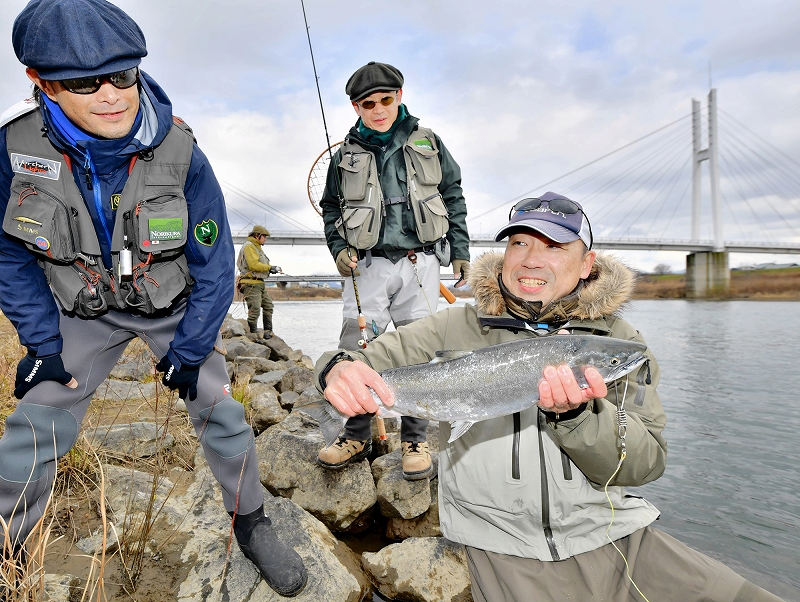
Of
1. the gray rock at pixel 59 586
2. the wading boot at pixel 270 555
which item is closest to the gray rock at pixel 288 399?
the wading boot at pixel 270 555

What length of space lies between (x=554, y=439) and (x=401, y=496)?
182 cm

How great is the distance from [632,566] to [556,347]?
1222 mm

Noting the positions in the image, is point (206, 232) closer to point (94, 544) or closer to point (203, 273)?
point (203, 273)

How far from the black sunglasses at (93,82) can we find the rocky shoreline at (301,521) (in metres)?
1.93

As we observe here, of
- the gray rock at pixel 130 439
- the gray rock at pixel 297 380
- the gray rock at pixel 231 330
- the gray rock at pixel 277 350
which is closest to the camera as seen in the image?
the gray rock at pixel 130 439

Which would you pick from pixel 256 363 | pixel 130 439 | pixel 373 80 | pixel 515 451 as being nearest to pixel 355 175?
pixel 373 80

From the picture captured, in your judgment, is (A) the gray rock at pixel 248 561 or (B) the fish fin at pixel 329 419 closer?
(B) the fish fin at pixel 329 419

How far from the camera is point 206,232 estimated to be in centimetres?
269

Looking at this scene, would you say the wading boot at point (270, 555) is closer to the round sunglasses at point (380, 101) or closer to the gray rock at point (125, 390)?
the round sunglasses at point (380, 101)

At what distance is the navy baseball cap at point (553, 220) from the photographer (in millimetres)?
2648

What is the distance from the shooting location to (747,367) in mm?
11758

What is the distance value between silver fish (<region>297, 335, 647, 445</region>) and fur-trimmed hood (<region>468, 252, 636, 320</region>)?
0.39m

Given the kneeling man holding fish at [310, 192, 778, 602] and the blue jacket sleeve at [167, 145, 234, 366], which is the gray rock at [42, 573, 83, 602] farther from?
the kneeling man holding fish at [310, 192, 778, 602]

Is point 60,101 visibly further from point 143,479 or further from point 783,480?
point 783,480
